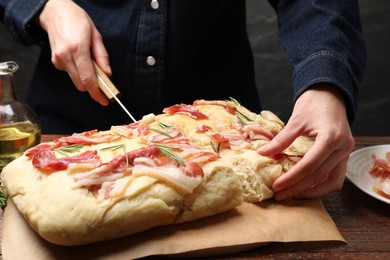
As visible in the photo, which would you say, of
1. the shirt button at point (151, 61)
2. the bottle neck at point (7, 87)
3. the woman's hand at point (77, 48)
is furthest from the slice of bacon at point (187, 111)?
the bottle neck at point (7, 87)

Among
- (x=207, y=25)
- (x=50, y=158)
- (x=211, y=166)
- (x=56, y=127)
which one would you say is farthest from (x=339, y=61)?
(x=56, y=127)

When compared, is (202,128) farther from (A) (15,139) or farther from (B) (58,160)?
(A) (15,139)

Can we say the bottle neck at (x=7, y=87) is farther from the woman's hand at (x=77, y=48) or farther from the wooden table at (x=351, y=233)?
the wooden table at (x=351, y=233)

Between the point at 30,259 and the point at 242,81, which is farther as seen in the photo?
the point at 242,81

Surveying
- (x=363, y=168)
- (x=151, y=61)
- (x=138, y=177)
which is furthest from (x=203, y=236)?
(x=151, y=61)

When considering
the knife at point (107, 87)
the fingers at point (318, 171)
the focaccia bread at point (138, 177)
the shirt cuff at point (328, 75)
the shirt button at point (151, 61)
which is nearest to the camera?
the focaccia bread at point (138, 177)

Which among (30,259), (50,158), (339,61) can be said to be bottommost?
(30,259)

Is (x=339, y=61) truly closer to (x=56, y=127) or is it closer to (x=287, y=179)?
(x=287, y=179)
